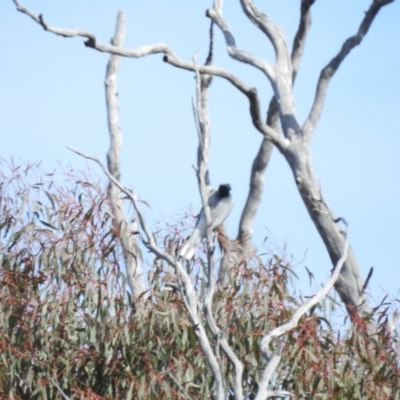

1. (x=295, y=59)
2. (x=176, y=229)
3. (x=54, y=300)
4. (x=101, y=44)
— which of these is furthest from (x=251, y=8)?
(x=54, y=300)

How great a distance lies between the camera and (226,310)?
197 inches

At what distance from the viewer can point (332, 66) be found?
710 centimetres

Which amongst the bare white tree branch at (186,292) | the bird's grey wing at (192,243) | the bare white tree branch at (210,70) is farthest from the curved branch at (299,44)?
the bare white tree branch at (186,292)

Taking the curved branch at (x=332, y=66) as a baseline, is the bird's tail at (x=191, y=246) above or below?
below

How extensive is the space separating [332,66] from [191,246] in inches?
102

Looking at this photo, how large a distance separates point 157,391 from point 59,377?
24.3 inches

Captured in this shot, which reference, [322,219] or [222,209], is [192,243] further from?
[322,219]

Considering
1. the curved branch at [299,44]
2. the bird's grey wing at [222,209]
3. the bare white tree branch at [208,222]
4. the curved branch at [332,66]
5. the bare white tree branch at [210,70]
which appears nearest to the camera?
the bare white tree branch at [208,222]

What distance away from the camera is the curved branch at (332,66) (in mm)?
6885

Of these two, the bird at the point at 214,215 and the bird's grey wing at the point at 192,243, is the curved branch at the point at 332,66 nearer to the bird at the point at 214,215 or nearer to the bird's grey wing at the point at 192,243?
the bird at the point at 214,215

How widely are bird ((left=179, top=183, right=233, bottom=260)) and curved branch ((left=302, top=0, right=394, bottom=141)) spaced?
768mm

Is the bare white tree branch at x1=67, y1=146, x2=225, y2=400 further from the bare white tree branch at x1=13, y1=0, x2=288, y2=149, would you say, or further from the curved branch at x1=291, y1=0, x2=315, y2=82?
the curved branch at x1=291, y1=0, x2=315, y2=82


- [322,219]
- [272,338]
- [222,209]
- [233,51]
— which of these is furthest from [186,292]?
[233,51]

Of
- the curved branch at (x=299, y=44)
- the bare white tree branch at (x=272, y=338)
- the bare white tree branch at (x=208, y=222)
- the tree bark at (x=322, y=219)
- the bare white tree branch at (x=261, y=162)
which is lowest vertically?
the bare white tree branch at (x=272, y=338)
